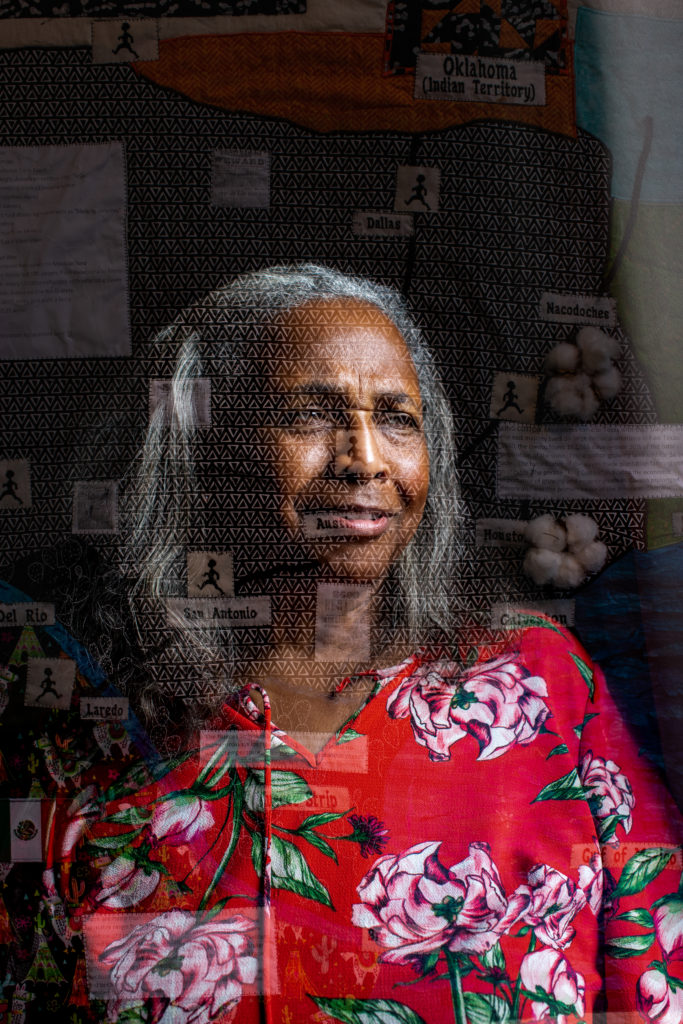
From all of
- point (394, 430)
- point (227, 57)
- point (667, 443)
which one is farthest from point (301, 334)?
point (667, 443)

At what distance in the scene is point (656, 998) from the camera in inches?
30.3

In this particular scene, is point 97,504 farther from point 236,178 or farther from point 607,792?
point 607,792

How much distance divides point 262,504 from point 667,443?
0.44 m

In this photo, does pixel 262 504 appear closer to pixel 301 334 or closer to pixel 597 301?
pixel 301 334

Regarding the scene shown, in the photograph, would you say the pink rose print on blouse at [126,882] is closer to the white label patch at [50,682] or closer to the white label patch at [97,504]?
the white label patch at [50,682]

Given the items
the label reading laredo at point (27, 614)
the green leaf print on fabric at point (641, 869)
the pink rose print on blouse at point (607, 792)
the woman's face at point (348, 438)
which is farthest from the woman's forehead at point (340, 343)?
the green leaf print on fabric at point (641, 869)

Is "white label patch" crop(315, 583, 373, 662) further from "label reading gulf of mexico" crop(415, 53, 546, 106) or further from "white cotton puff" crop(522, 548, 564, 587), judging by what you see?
"label reading gulf of mexico" crop(415, 53, 546, 106)

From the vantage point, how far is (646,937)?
30.5 inches

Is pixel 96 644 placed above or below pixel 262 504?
below

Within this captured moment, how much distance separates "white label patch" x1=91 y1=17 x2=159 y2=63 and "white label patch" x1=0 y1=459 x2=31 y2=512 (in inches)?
16.3

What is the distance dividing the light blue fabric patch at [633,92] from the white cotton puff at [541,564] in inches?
15.1

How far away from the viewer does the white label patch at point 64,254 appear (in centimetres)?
76

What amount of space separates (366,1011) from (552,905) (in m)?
0.21

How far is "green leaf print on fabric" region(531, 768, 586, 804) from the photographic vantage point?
2.57 feet
